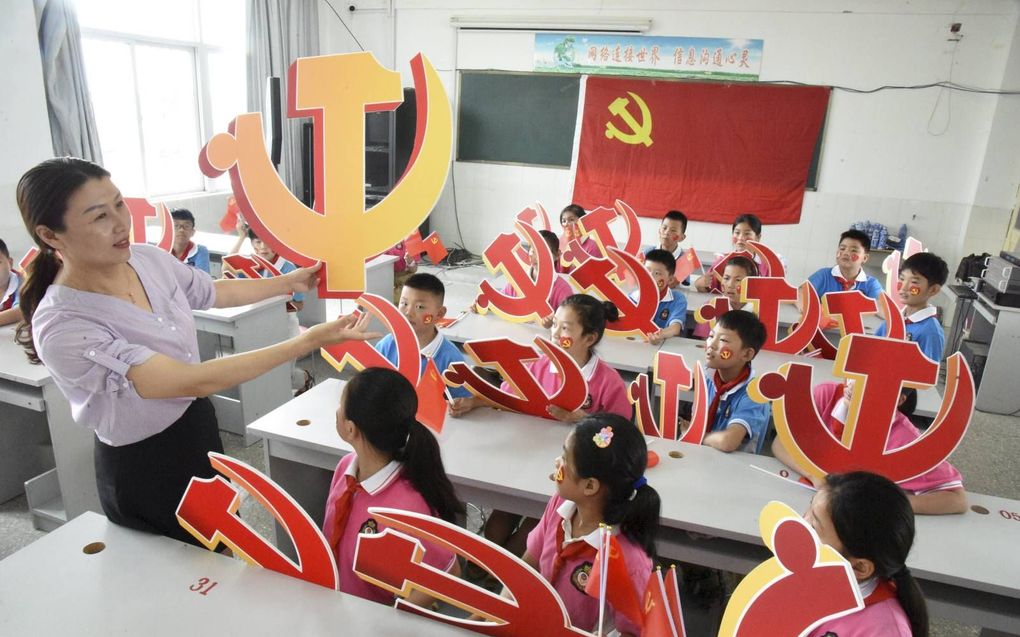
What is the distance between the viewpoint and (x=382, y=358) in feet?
6.50

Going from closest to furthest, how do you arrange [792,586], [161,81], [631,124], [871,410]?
[792,586] → [871,410] → [161,81] → [631,124]

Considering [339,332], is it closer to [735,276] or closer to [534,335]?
[534,335]

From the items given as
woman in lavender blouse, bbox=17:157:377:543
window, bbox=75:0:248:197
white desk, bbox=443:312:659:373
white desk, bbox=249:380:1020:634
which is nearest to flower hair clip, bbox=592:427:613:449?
white desk, bbox=249:380:1020:634

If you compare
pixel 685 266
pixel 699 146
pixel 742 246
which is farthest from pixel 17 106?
pixel 699 146

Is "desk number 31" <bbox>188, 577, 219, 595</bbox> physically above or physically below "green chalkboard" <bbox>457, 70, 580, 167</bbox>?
below

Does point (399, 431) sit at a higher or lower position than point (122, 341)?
lower

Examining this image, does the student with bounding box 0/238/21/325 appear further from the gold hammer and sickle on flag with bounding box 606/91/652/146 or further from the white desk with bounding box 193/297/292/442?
the gold hammer and sickle on flag with bounding box 606/91/652/146

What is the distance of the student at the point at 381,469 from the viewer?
1451 mm

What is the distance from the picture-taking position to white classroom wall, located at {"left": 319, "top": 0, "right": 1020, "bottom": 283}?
17.7 ft

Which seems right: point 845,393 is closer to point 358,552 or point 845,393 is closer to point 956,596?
point 956,596

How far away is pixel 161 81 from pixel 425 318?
4734 millimetres

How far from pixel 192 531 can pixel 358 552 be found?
404 millimetres

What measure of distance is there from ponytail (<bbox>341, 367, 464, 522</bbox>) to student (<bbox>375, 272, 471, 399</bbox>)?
0.83m

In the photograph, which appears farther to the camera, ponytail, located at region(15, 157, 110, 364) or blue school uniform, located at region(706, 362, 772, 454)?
blue school uniform, located at region(706, 362, 772, 454)
